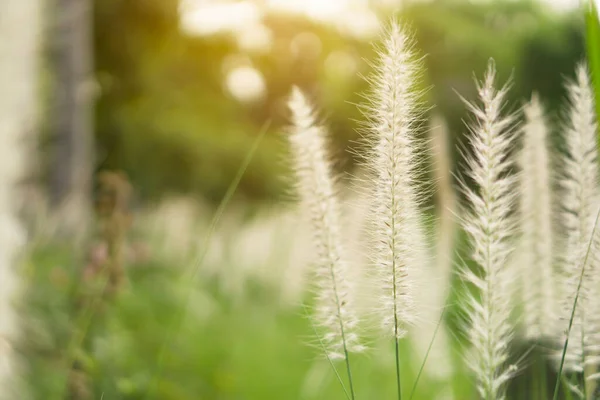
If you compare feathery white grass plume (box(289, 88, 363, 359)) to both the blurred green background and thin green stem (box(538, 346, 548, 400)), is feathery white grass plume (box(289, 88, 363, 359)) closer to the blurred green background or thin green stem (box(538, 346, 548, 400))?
the blurred green background

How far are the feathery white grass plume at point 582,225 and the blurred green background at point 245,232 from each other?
0.17 ft

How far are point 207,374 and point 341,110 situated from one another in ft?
2.35

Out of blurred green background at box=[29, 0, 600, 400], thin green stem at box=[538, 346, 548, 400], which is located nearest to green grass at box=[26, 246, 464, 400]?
blurred green background at box=[29, 0, 600, 400]

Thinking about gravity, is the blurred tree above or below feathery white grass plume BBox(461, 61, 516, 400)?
above

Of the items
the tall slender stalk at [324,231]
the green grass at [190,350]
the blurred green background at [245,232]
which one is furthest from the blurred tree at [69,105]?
the tall slender stalk at [324,231]

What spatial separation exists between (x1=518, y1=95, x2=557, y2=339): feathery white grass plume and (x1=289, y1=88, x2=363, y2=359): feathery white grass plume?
118 millimetres

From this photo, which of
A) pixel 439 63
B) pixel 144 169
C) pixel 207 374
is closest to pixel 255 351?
pixel 207 374

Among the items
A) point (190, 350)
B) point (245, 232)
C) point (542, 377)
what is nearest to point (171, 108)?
point (245, 232)

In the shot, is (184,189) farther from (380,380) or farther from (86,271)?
(380,380)

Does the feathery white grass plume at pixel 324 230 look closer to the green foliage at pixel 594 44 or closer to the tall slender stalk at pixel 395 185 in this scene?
the tall slender stalk at pixel 395 185

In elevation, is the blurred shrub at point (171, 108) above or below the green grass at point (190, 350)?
above

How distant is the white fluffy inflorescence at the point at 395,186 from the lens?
0.31m

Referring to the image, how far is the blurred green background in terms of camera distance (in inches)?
24.8

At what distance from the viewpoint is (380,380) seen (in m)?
0.66
